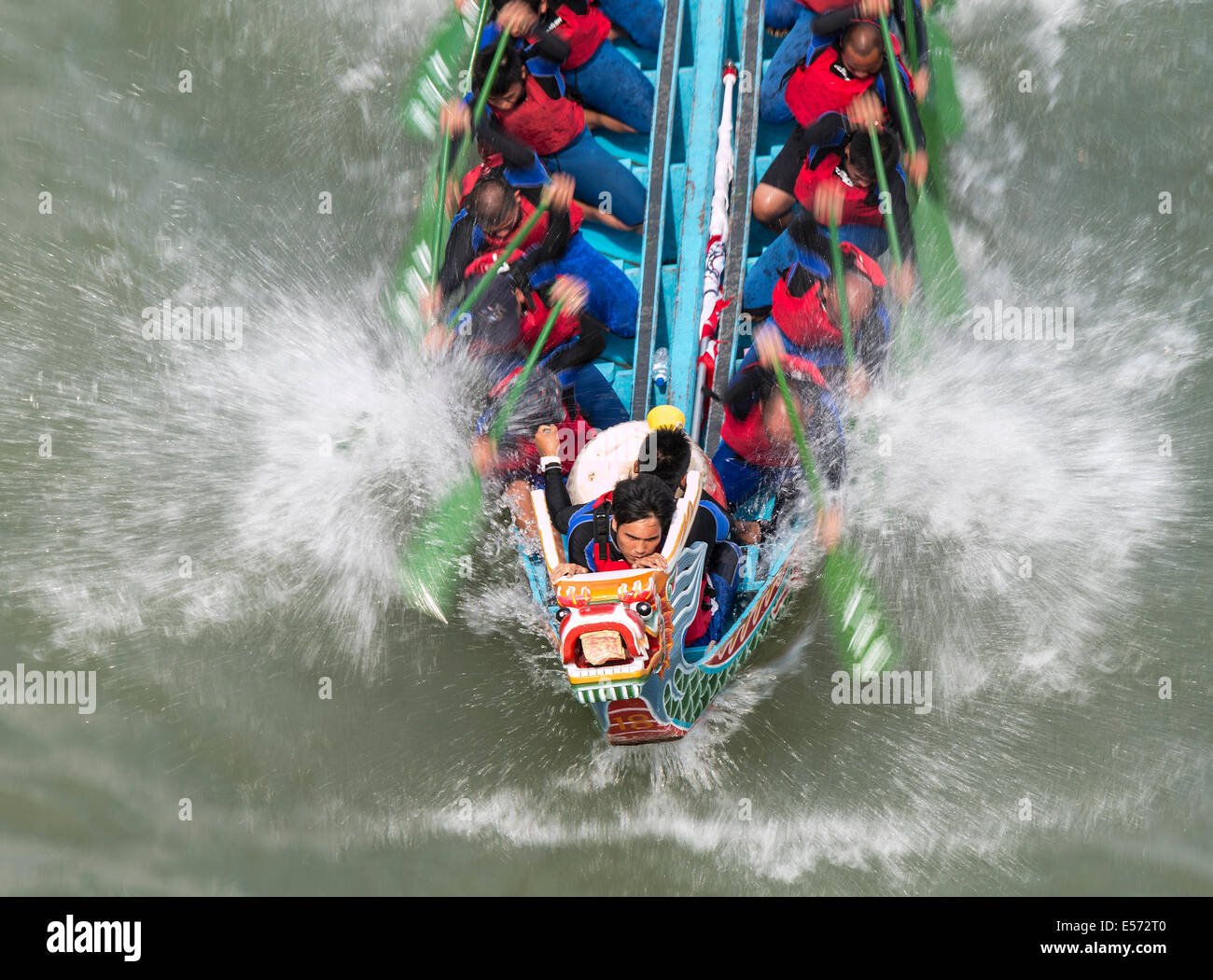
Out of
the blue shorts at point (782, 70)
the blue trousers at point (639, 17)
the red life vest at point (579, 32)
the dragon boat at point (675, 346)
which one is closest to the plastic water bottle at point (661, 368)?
the dragon boat at point (675, 346)

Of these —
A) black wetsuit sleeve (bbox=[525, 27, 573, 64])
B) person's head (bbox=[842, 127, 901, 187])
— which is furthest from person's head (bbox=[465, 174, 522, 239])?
person's head (bbox=[842, 127, 901, 187])

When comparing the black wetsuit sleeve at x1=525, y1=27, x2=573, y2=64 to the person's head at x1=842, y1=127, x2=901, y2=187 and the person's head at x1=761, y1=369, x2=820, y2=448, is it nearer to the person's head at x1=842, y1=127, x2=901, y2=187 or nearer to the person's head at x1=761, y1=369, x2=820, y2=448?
the person's head at x1=842, y1=127, x2=901, y2=187

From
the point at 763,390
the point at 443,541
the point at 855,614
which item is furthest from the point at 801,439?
the point at 443,541

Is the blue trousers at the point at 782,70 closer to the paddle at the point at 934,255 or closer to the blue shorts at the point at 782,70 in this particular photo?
the blue shorts at the point at 782,70

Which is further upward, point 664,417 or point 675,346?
point 675,346

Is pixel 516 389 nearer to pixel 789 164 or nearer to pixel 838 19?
pixel 789 164

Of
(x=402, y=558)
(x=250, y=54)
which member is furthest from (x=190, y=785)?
(x=250, y=54)

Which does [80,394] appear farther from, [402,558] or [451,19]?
[451,19]
